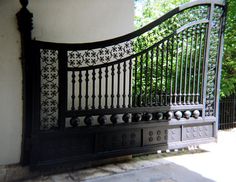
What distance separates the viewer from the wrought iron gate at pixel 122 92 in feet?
9.52

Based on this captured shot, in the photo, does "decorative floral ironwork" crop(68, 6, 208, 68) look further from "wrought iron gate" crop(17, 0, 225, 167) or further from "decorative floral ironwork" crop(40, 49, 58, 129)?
"decorative floral ironwork" crop(40, 49, 58, 129)

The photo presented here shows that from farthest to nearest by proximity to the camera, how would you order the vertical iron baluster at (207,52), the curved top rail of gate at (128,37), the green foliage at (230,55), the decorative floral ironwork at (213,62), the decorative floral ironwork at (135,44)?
1. the green foliage at (230,55)
2. the decorative floral ironwork at (213,62)
3. the vertical iron baluster at (207,52)
4. the decorative floral ironwork at (135,44)
5. the curved top rail of gate at (128,37)

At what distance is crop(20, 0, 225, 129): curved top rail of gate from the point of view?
9.70ft

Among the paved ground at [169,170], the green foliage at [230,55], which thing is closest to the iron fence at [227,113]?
the green foliage at [230,55]

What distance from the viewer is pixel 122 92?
3.62 m

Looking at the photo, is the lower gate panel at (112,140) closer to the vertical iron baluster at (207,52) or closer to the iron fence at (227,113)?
the vertical iron baluster at (207,52)

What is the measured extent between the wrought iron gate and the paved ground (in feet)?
0.63

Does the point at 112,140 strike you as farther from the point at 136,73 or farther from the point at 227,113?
the point at 227,113

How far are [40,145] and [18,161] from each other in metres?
0.46

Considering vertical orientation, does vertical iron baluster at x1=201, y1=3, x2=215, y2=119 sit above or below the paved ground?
above

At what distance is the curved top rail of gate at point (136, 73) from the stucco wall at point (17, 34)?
1.00ft

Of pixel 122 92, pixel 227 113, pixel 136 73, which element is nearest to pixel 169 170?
pixel 122 92

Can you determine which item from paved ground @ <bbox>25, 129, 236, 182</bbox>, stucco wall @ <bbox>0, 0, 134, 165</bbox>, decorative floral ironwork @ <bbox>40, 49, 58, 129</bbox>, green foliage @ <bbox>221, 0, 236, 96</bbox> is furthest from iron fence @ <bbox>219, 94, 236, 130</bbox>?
decorative floral ironwork @ <bbox>40, 49, 58, 129</bbox>

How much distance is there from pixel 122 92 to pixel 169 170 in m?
1.28
